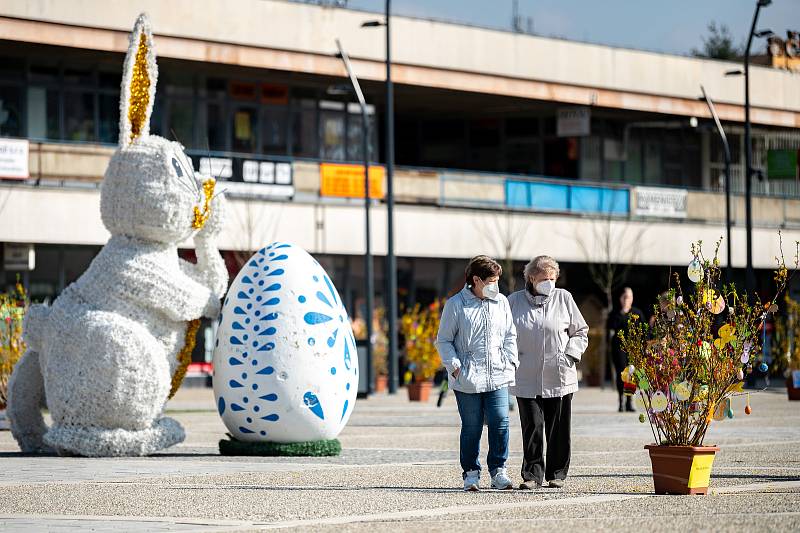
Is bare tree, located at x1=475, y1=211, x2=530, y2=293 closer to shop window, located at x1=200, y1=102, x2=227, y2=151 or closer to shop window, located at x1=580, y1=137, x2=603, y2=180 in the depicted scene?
shop window, located at x1=580, y1=137, x2=603, y2=180

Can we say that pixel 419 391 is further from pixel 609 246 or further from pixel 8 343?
pixel 609 246

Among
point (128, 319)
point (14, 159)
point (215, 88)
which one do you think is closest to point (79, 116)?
point (14, 159)

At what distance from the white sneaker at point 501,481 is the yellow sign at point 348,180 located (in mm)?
29136

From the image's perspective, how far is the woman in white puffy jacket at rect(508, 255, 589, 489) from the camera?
12680 mm

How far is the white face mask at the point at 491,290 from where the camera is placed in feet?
41.8

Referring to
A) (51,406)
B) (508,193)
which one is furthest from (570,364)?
(508,193)

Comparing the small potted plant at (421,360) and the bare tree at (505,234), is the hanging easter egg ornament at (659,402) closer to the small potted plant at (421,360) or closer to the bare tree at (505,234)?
the small potted plant at (421,360)

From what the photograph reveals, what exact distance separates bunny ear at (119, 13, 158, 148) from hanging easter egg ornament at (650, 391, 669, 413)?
7329 millimetres

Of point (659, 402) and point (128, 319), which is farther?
point (128, 319)

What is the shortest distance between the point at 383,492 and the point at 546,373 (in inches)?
62.2

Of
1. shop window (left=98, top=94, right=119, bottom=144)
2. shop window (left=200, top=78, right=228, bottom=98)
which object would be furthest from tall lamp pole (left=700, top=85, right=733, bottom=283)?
shop window (left=98, top=94, right=119, bottom=144)

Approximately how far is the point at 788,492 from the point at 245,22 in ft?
97.2

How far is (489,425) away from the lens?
41.4 feet

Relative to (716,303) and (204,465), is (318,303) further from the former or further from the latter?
(716,303)
